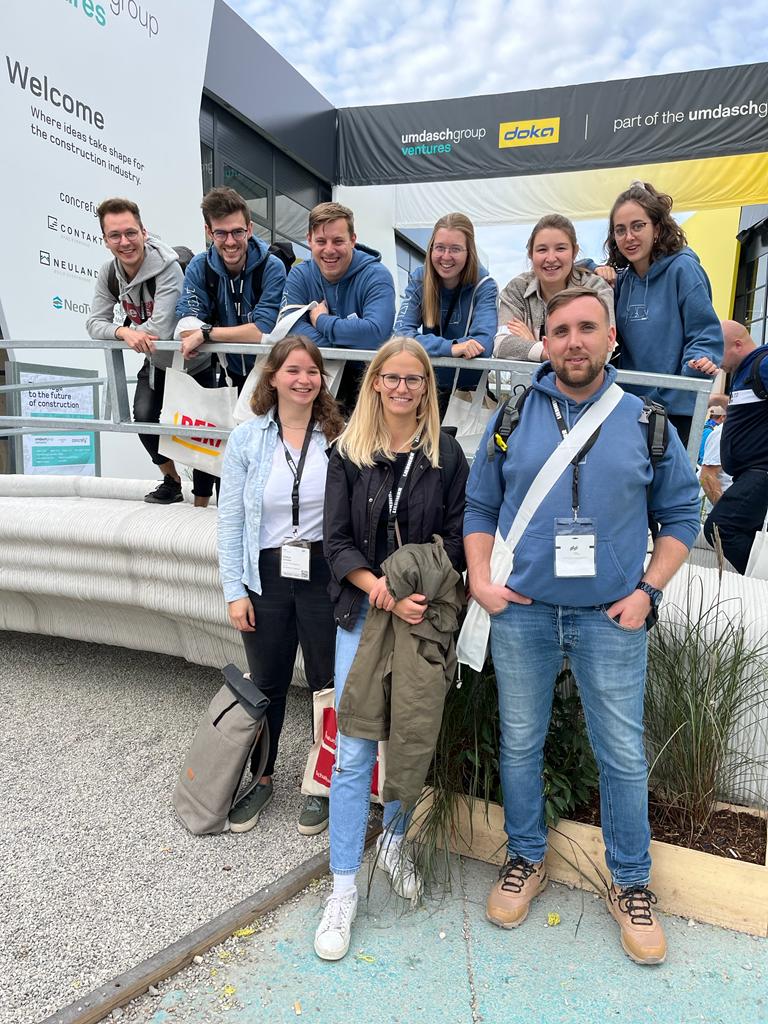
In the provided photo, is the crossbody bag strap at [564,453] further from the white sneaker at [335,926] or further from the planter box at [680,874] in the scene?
the white sneaker at [335,926]

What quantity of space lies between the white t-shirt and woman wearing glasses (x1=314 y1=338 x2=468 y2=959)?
0.31m

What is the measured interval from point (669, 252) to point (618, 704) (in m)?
1.97

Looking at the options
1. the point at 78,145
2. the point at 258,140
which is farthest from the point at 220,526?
the point at 258,140

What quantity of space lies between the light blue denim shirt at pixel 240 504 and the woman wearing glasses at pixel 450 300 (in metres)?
0.90

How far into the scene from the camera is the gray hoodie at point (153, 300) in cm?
384

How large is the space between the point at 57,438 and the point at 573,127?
9229 mm

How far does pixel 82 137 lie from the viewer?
299 inches

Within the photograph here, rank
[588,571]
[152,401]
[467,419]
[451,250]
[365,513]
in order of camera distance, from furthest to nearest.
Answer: [152,401] < [467,419] < [451,250] < [365,513] < [588,571]

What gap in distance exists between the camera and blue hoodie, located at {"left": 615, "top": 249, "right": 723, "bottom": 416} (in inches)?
121

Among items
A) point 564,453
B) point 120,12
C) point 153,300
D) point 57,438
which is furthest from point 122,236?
point 120,12

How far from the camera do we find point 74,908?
2.47 meters

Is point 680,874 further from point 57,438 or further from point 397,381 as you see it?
point 57,438

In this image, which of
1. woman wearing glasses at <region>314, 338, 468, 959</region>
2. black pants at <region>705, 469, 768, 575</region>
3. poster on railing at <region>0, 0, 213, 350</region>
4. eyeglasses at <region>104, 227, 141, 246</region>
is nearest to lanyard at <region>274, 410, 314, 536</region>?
woman wearing glasses at <region>314, 338, 468, 959</region>

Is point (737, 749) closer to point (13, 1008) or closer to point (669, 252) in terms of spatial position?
point (669, 252)
